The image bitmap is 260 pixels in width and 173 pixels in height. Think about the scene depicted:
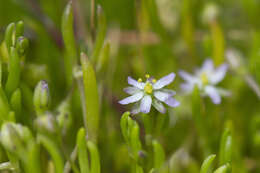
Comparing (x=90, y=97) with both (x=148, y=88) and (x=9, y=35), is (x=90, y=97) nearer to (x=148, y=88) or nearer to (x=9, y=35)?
(x=148, y=88)

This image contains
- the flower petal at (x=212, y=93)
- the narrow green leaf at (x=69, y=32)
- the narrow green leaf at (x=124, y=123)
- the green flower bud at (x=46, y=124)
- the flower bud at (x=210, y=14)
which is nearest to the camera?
the green flower bud at (x=46, y=124)

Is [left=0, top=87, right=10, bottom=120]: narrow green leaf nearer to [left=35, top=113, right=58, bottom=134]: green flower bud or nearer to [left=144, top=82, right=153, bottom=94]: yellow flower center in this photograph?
[left=35, top=113, right=58, bottom=134]: green flower bud

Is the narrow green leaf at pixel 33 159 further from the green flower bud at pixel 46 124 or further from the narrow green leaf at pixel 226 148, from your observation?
the narrow green leaf at pixel 226 148

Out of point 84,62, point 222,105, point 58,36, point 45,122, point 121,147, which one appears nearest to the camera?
point 45,122

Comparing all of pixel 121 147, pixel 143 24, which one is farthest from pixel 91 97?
pixel 143 24

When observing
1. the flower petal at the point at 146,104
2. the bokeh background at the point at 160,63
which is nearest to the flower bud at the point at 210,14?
the bokeh background at the point at 160,63

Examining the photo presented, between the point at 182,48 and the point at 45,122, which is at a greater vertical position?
the point at 182,48

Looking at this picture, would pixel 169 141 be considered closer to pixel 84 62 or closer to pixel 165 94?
pixel 165 94
